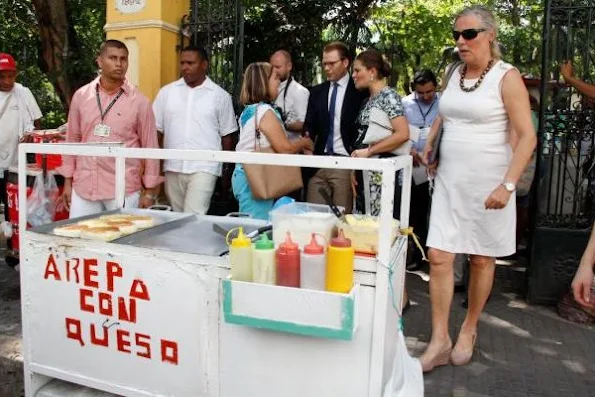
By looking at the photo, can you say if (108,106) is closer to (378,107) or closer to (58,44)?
(378,107)

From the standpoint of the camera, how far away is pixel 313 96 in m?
4.19

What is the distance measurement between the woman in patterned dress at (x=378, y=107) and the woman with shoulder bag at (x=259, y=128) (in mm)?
520

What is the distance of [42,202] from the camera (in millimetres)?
4047

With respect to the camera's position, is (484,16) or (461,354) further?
(461,354)

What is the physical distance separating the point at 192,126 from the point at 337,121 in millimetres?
1145

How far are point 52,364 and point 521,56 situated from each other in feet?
37.4

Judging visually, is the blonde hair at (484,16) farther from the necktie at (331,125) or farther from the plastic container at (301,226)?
the plastic container at (301,226)

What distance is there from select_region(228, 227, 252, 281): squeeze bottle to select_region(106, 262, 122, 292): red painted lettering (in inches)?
23.8

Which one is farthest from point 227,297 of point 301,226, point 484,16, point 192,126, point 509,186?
point 192,126

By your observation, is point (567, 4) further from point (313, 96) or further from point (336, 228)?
point (336, 228)

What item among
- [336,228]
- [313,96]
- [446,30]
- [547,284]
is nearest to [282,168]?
[313,96]

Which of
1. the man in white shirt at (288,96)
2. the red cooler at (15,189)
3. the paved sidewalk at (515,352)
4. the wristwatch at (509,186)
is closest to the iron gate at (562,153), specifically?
the paved sidewalk at (515,352)

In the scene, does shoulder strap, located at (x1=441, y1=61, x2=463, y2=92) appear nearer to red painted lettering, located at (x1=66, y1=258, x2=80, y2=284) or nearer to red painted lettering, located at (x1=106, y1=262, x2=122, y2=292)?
red painted lettering, located at (x1=106, y1=262, x2=122, y2=292)

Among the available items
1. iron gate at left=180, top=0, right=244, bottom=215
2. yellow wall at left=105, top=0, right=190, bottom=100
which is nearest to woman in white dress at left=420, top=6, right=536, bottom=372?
iron gate at left=180, top=0, right=244, bottom=215
